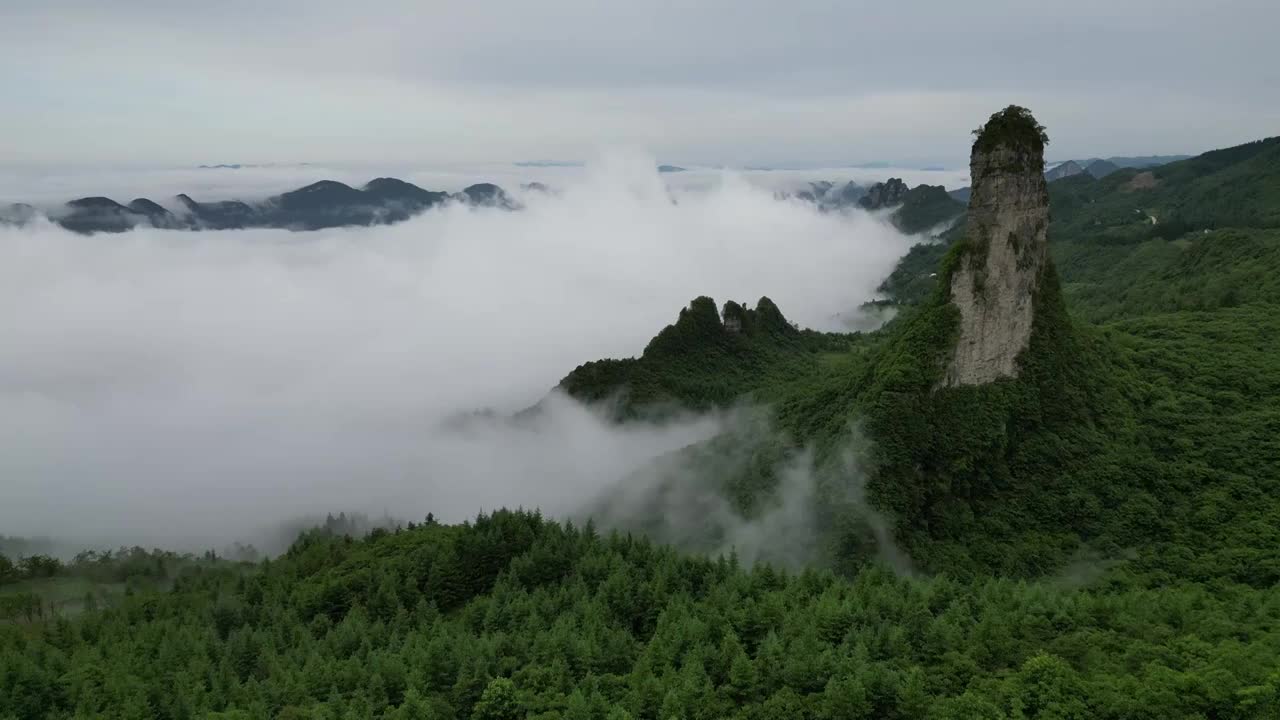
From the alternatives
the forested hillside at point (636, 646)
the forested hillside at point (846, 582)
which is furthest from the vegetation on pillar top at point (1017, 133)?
the forested hillside at point (636, 646)

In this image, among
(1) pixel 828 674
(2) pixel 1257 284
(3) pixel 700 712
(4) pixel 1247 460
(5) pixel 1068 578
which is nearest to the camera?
(3) pixel 700 712

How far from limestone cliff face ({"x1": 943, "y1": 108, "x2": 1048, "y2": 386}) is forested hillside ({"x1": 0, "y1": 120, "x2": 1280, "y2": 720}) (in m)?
1.12

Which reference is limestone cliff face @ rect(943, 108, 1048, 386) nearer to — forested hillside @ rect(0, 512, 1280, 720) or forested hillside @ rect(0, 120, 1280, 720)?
forested hillside @ rect(0, 120, 1280, 720)

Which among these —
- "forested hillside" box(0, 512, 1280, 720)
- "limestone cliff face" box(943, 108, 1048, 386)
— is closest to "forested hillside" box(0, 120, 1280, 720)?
"forested hillside" box(0, 512, 1280, 720)

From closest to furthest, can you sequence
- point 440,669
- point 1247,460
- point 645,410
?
point 440,669, point 1247,460, point 645,410

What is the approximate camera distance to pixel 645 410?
107 m

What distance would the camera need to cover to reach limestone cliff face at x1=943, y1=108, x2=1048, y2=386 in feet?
192

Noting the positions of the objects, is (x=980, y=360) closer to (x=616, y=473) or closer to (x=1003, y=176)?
(x=1003, y=176)

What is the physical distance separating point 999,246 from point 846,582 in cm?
A: 2899

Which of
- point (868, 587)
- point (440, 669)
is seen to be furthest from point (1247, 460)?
point (440, 669)

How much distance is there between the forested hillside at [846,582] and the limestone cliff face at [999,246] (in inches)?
44.1

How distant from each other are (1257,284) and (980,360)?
5714 cm

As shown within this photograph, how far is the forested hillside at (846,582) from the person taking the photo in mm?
30766

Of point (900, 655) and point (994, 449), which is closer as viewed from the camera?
point (900, 655)
